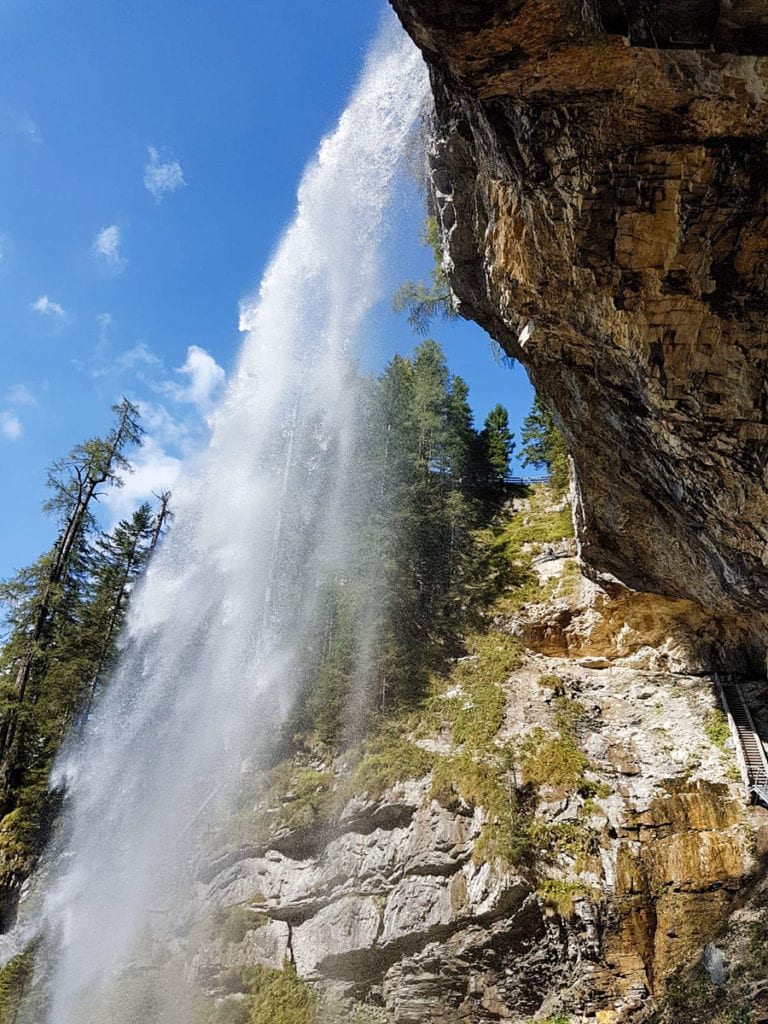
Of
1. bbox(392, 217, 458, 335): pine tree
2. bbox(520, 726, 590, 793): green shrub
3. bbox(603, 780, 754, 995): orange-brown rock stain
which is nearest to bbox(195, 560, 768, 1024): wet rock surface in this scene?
bbox(603, 780, 754, 995): orange-brown rock stain

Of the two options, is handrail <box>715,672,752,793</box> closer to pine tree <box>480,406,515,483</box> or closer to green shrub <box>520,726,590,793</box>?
green shrub <box>520,726,590,793</box>

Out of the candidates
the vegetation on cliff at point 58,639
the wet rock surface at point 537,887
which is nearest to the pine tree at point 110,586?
the vegetation on cliff at point 58,639

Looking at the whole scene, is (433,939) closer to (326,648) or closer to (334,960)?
(334,960)

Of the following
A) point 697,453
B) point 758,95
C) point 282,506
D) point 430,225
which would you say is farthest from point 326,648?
point 758,95

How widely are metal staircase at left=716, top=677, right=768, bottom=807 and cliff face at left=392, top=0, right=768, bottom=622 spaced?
3918mm

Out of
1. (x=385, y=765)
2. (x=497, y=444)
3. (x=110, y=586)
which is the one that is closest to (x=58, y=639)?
(x=110, y=586)

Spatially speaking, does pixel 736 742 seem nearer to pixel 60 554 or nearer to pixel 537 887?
pixel 537 887

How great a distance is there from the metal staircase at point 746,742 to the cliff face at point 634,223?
3918mm

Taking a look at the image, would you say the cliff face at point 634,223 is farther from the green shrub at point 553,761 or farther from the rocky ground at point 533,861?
the green shrub at point 553,761

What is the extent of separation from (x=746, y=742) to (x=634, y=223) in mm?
10975

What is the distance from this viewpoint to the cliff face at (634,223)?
5.25 m

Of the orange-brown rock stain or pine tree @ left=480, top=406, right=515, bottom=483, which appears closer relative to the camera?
the orange-brown rock stain

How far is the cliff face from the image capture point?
5.25m

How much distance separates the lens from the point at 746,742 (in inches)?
494
